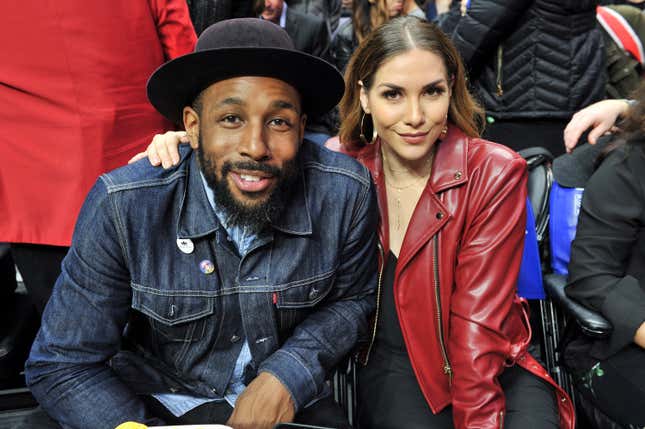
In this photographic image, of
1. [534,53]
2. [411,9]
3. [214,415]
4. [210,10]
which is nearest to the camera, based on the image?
[214,415]

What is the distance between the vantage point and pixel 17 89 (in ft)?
7.70

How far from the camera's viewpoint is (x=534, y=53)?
337 centimetres

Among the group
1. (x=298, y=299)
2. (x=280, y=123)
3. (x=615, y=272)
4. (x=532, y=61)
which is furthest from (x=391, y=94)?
(x=532, y=61)

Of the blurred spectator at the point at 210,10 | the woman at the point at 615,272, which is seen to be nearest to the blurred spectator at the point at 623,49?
the woman at the point at 615,272

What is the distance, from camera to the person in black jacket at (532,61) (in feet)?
10.8

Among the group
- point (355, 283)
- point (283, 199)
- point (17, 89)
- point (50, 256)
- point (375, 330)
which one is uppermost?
point (17, 89)

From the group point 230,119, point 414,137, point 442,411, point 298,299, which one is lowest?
point 442,411

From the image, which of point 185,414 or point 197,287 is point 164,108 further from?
point 185,414

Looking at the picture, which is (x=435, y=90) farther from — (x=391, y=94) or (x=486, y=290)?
(x=486, y=290)

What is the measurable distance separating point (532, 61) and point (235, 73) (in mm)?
2083

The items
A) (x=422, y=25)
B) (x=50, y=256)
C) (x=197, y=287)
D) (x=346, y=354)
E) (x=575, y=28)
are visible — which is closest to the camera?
(x=197, y=287)

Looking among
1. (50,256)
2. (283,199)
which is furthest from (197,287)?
(50,256)

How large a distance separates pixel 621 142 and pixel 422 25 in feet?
2.90

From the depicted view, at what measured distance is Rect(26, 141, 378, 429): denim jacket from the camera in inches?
72.7
